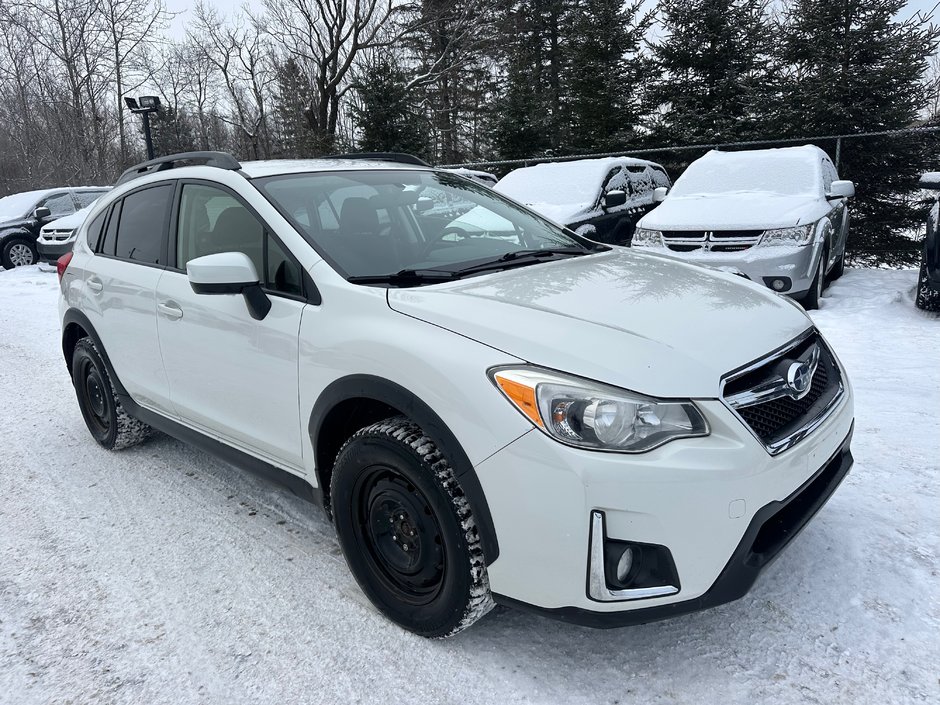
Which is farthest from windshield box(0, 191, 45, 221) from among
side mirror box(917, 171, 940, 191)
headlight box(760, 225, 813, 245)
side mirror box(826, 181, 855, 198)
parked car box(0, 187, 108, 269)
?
side mirror box(917, 171, 940, 191)

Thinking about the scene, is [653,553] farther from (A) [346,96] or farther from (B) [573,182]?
(A) [346,96]

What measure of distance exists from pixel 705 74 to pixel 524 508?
17290 mm

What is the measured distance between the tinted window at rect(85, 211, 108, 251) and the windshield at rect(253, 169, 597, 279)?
68.4 inches

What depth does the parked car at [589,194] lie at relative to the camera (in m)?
9.13

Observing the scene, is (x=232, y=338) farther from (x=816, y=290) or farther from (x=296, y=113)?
(x=296, y=113)

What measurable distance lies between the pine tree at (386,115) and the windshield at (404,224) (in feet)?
60.0

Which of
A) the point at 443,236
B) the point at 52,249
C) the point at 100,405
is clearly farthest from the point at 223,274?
the point at 52,249

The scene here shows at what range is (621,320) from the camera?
229 centimetres

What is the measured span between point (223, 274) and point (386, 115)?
19.8 meters

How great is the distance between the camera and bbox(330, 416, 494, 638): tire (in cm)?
220

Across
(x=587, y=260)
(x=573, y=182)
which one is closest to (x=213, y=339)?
(x=587, y=260)

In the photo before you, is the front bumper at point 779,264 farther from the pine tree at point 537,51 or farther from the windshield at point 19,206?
the windshield at point 19,206

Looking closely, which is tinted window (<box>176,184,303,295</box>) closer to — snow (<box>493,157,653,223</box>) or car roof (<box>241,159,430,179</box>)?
car roof (<box>241,159,430,179</box>)

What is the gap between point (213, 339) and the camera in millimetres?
3070
